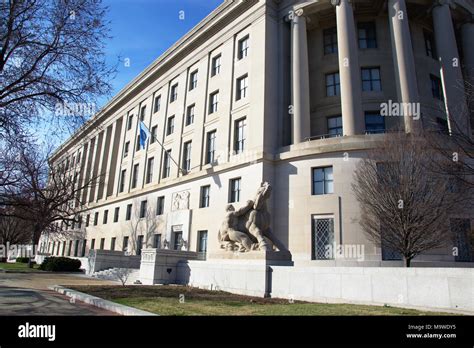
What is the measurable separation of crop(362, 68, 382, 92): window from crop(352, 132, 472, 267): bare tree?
969 cm

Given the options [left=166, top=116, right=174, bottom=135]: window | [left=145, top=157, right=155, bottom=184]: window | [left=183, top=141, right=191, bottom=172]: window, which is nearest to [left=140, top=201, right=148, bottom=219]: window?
[left=145, top=157, right=155, bottom=184]: window

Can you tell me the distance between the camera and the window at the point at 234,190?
2662cm

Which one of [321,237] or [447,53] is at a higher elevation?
[447,53]

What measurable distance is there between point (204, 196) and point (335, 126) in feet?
40.9

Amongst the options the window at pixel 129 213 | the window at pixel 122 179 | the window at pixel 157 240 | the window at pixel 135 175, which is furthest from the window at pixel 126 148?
the window at pixel 157 240

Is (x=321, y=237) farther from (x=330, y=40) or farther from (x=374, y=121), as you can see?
(x=330, y=40)

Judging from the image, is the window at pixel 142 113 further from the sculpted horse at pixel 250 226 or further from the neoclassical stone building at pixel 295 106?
the sculpted horse at pixel 250 226

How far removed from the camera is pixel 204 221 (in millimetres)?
28453

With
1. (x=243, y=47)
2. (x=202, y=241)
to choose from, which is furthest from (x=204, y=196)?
(x=243, y=47)

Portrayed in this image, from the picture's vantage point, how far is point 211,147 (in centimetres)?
3133

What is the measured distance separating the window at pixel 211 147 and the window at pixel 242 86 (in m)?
4.22
